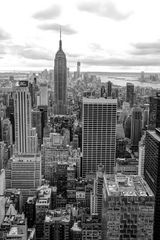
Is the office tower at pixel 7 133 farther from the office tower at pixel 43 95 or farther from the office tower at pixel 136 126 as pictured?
the office tower at pixel 43 95

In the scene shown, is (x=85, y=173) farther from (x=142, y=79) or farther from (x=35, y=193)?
(x=142, y=79)

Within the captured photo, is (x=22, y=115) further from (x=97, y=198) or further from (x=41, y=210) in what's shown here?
(x=97, y=198)

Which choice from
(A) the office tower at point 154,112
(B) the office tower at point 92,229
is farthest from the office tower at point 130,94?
(B) the office tower at point 92,229

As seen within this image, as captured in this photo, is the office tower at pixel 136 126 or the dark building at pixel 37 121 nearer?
the office tower at pixel 136 126

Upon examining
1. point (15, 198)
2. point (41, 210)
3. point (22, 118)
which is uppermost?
point (22, 118)

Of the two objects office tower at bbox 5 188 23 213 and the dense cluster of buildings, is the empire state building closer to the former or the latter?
the dense cluster of buildings

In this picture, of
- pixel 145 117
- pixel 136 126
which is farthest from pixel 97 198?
pixel 136 126

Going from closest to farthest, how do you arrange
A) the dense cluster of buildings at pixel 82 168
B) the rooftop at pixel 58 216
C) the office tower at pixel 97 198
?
the dense cluster of buildings at pixel 82 168, the rooftop at pixel 58 216, the office tower at pixel 97 198

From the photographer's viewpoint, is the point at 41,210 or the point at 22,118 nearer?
the point at 41,210
